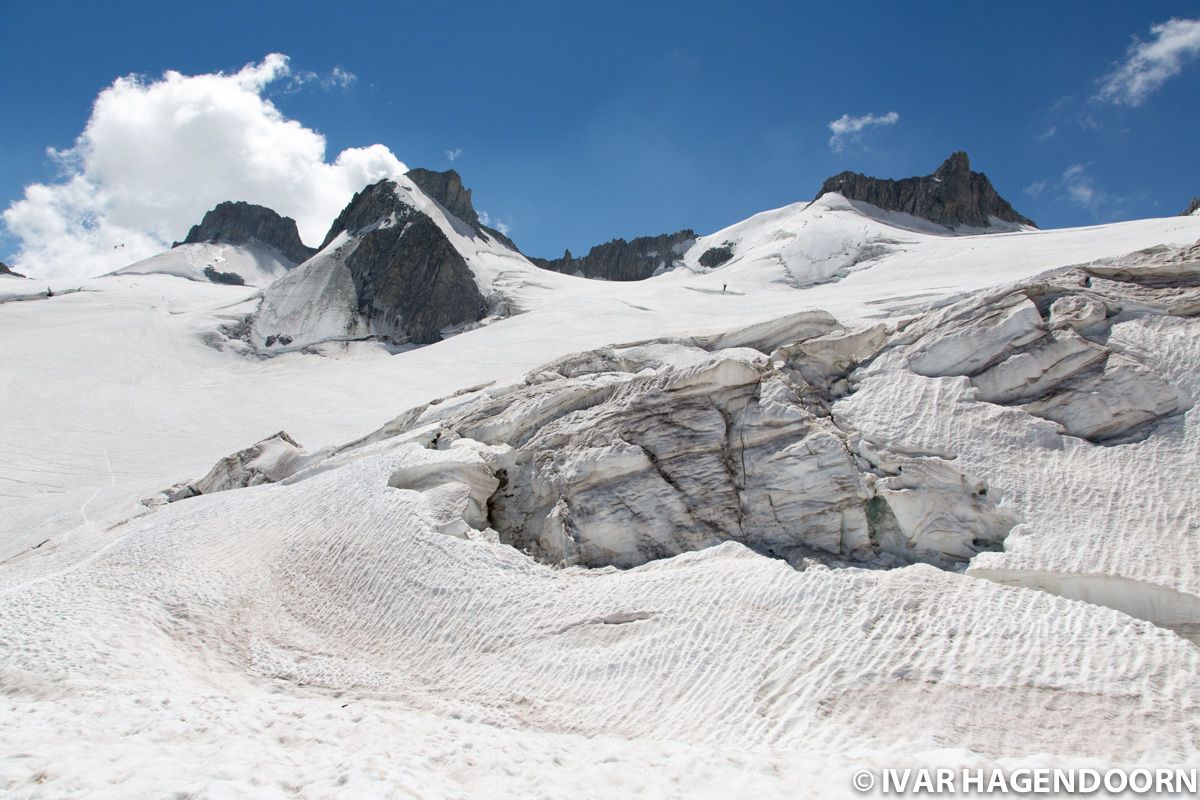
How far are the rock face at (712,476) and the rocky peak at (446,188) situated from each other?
62377mm

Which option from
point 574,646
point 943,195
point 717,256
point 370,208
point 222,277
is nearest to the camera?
point 574,646

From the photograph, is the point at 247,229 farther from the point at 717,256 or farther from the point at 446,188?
the point at 717,256

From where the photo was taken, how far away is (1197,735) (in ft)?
21.2

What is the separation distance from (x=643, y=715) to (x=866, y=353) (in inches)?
373

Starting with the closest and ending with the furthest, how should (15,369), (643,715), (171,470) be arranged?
(643,715) < (171,470) < (15,369)

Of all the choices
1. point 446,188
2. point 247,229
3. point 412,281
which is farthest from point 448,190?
point 247,229

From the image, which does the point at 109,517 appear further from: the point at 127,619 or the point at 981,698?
the point at 981,698

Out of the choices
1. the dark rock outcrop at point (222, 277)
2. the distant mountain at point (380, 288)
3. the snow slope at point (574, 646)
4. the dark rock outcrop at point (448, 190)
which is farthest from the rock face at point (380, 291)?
the snow slope at point (574, 646)

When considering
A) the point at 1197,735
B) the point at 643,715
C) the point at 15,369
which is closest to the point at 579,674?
the point at 643,715

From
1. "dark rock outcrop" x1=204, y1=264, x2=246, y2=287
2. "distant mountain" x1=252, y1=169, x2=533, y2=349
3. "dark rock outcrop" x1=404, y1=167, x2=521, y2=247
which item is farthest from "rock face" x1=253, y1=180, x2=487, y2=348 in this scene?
"dark rock outcrop" x1=204, y1=264, x2=246, y2=287

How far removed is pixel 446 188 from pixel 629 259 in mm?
27086

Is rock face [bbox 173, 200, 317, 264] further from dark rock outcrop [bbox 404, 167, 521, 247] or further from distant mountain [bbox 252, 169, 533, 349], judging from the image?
distant mountain [bbox 252, 169, 533, 349]

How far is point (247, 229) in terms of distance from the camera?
306 ft

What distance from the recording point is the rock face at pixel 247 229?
9181cm
